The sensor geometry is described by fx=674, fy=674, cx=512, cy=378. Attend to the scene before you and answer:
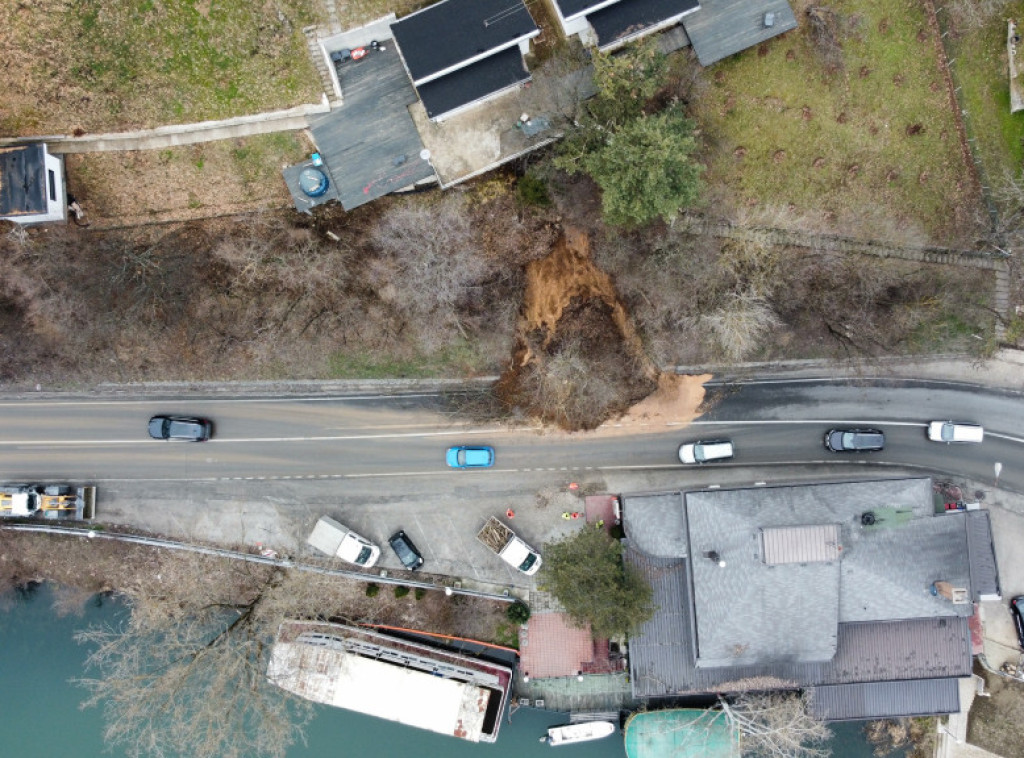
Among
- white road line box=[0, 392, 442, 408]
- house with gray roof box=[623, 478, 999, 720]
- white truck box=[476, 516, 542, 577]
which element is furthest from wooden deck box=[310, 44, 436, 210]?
house with gray roof box=[623, 478, 999, 720]

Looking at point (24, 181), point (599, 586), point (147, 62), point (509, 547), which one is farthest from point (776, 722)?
point (24, 181)

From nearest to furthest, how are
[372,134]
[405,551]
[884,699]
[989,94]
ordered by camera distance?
[372,134] → [989,94] → [884,699] → [405,551]

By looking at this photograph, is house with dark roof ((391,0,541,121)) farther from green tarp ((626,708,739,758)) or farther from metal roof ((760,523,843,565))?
green tarp ((626,708,739,758))

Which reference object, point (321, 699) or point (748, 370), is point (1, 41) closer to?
point (321, 699)

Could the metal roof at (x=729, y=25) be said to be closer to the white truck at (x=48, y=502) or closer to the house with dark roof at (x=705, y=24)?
the house with dark roof at (x=705, y=24)

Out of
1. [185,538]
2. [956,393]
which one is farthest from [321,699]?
[956,393]

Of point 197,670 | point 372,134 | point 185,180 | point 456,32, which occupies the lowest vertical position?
point 197,670

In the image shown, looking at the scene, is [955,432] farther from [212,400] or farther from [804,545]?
[212,400]
